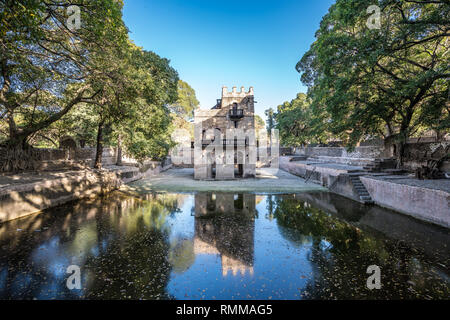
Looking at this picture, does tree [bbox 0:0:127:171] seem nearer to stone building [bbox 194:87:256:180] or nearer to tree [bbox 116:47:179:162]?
tree [bbox 116:47:179:162]

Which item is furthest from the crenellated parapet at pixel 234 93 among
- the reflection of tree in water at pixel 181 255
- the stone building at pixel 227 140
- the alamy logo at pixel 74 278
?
the alamy logo at pixel 74 278

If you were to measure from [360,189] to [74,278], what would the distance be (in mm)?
12496

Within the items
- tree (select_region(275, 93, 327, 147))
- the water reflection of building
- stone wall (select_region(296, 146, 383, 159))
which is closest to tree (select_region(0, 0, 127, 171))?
the water reflection of building

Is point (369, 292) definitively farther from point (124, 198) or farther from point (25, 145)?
point (25, 145)

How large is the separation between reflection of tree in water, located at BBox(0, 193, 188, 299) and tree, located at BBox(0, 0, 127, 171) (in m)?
5.77

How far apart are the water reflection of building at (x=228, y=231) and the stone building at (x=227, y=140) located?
7.96m

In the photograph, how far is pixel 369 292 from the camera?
353cm

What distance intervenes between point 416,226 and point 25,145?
20.7 metres

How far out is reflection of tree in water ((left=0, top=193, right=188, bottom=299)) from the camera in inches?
143

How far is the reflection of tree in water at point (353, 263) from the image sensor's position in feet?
11.7

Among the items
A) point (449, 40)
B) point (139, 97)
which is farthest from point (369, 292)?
point (449, 40)

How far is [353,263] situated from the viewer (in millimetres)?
4551

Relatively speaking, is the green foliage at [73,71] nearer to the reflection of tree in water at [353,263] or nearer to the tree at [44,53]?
the tree at [44,53]

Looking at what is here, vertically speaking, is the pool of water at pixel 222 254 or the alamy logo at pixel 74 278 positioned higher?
the alamy logo at pixel 74 278
